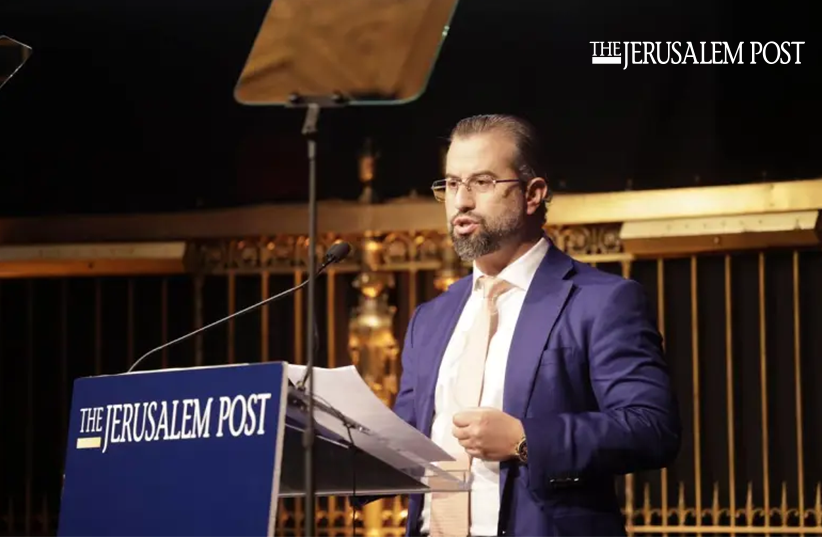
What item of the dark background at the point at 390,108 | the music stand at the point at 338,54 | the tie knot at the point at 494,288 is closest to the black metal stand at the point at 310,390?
the music stand at the point at 338,54

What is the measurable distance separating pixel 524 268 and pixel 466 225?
0.16 meters

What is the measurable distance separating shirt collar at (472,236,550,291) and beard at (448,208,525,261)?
0.19ft

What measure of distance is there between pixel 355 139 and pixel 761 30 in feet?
5.18

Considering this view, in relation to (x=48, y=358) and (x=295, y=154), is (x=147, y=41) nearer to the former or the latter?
(x=295, y=154)

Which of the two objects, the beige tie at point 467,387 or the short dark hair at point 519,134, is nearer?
the beige tie at point 467,387

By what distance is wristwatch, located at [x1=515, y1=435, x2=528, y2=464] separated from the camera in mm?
2953

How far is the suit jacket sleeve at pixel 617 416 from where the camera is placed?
2.94 meters

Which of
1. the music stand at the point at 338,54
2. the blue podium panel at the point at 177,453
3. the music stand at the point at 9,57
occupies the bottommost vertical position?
the blue podium panel at the point at 177,453

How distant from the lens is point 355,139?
19.7 ft

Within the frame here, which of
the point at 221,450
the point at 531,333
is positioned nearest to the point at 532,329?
the point at 531,333

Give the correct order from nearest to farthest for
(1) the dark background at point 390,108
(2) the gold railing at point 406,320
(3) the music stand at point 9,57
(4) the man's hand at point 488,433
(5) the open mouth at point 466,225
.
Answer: (4) the man's hand at point 488,433 < (5) the open mouth at point 466,225 < (3) the music stand at point 9,57 < (2) the gold railing at point 406,320 < (1) the dark background at point 390,108

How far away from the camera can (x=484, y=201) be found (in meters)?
3.23

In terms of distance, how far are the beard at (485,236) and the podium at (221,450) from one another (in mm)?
457

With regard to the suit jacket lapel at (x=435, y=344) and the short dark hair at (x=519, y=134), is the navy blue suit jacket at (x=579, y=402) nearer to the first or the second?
the suit jacket lapel at (x=435, y=344)
